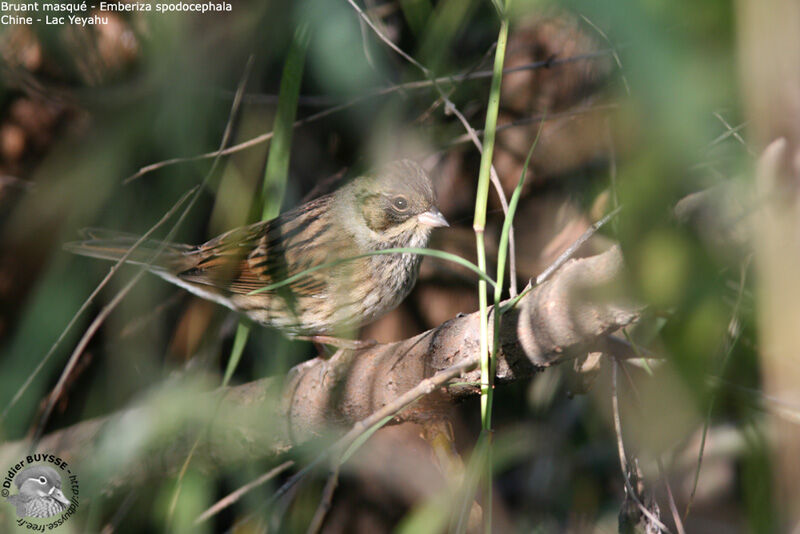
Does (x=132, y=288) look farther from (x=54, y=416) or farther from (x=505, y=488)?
(x=505, y=488)

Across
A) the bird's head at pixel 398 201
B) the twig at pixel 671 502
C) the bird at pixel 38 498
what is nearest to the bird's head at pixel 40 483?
the bird at pixel 38 498

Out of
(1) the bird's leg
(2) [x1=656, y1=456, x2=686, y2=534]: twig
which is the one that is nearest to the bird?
(1) the bird's leg

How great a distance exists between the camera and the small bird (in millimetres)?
2188

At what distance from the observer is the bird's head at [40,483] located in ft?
6.09

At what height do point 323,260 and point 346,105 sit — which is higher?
point 346,105

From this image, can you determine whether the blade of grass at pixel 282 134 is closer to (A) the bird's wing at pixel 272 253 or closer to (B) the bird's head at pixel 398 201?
(A) the bird's wing at pixel 272 253

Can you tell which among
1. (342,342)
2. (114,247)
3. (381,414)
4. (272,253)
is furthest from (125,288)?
(381,414)

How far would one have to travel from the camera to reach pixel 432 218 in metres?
2.17

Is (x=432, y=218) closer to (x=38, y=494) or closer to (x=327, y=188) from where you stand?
(x=327, y=188)

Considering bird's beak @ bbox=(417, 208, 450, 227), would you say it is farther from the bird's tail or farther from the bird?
the bird

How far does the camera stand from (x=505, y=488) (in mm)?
2768

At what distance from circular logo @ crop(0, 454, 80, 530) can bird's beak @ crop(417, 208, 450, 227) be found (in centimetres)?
135

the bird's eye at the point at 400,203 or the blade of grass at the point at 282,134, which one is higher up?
the blade of grass at the point at 282,134

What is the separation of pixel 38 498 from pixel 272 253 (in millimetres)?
1018
